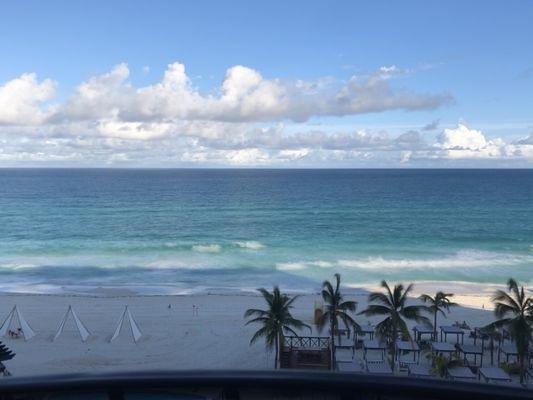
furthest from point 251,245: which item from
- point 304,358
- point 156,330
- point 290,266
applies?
point 304,358

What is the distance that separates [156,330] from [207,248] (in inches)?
941

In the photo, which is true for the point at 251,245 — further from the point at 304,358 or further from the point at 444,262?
the point at 304,358

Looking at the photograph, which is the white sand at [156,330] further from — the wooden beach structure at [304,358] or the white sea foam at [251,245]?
the white sea foam at [251,245]

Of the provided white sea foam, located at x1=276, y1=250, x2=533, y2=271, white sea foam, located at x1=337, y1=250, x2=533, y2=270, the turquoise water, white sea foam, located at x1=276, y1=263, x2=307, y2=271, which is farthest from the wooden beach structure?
white sea foam, located at x1=337, y1=250, x2=533, y2=270

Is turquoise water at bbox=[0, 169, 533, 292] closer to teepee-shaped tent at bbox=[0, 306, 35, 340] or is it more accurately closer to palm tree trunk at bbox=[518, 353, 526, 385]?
teepee-shaped tent at bbox=[0, 306, 35, 340]

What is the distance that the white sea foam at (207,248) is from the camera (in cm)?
4869

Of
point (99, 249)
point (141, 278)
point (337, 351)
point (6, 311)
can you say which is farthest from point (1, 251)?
point (337, 351)

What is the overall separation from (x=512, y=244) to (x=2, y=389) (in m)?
56.9

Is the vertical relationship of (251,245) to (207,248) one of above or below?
above

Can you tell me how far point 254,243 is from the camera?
2076 inches

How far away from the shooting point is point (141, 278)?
38.5 meters

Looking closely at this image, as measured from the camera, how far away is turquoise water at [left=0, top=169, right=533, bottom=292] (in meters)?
38.9

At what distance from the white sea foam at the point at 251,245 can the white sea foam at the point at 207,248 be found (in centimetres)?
250

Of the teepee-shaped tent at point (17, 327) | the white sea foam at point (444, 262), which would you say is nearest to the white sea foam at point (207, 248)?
the white sea foam at point (444, 262)
